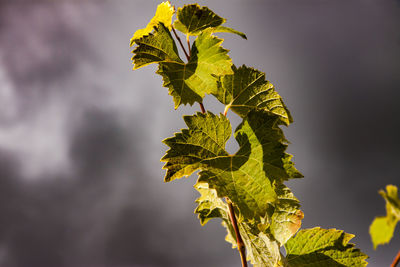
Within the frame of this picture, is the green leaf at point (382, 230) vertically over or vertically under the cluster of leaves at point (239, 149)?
under

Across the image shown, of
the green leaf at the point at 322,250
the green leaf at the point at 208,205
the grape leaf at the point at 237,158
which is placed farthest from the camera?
the green leaf at the point at 208,205

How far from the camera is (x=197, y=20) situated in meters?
1.19

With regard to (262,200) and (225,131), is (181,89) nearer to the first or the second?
(225,131)

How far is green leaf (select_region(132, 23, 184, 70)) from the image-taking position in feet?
3.81

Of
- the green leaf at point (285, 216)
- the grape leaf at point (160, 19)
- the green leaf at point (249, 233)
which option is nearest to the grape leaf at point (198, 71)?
the grape leaf at point (160, 19)

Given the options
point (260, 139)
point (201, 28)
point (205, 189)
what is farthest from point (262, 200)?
point (201, 28)

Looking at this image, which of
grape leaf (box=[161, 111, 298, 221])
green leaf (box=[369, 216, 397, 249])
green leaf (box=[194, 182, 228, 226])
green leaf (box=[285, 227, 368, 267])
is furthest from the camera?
green leaf (box=[194, 182, 228, 226])

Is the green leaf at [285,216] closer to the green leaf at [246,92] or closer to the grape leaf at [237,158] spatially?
the grape leaf at [237,158]

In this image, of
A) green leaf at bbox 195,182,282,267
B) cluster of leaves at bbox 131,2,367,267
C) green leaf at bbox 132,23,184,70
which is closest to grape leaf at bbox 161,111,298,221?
cluster of leaves at bbox 131,2,367,267

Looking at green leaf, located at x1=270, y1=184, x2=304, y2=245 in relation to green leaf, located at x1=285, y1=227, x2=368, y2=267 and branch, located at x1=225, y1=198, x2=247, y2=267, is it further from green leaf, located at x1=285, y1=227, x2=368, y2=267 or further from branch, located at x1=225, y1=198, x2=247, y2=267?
branch, located at x1=225, y1=198, x2=247, y2=267

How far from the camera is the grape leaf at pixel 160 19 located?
118cm

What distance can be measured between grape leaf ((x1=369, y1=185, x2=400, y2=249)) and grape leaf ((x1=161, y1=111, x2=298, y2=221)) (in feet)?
1.52

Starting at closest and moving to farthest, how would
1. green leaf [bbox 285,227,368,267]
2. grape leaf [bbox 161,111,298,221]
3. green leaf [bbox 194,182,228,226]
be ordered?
grape leaf [bbox 161,111,298,221], green leaf [bbox 285,227,368,267], green leaf [bbox 194,182,228,226]

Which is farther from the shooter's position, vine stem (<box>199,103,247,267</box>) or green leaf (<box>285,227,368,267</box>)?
green leaf (<box>285,227,368,267</box>)
